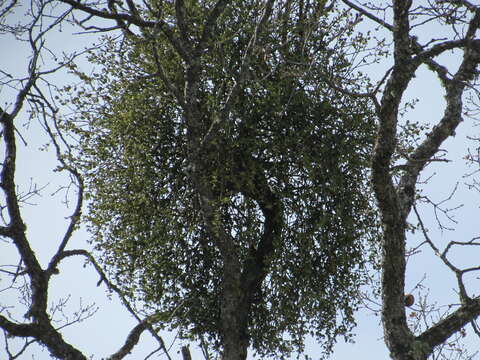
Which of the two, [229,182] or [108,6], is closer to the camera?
[108,6]

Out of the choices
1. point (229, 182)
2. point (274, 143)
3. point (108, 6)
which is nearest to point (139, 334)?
point (229, 182)

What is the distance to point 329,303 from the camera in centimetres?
840

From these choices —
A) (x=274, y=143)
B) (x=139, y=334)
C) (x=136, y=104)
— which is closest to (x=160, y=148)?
(x=136, y=104)

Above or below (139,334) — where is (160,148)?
above

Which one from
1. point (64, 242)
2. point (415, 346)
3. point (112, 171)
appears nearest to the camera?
point (64, 242)

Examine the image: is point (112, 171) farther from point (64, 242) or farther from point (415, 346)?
point (415, 346)

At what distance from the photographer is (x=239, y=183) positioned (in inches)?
305

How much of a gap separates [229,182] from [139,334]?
2.37 m

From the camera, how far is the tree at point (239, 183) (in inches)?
310

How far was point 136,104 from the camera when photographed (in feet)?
27.1

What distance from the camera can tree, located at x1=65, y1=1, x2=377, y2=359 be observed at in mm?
7867

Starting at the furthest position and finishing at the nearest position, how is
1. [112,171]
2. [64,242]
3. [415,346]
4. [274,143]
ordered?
[112,171] → [274,143] → [415,346] → [64,242]

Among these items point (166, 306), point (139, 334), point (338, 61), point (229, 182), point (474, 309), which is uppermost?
point (338, 61)

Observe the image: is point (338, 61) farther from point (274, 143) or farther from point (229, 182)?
point (229, 182)
